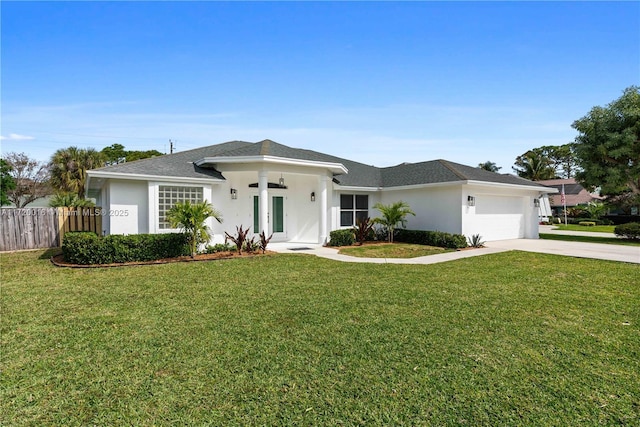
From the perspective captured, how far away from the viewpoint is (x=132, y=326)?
4812 millimetres

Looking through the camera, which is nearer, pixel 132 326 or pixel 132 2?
pixel 132 326

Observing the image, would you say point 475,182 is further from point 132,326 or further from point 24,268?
point 24,268

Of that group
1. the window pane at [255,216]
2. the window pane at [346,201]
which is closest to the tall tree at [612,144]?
the window pane at [346,201]

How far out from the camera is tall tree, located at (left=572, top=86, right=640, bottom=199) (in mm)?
18062

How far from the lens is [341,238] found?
1441 centimetres

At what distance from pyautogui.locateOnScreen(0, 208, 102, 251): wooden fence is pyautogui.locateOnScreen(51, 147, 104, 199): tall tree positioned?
514 inches

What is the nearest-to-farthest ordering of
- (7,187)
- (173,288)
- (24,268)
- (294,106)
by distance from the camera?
(173,288), (24,268), (294,106), (7,187)

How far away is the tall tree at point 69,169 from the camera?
25.4m

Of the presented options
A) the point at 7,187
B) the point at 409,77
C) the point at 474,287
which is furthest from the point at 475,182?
the point at 7,187

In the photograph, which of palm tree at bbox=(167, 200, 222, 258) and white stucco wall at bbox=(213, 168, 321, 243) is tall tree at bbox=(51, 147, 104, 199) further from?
palm tree at bbox=(167, 200, 222, 258)

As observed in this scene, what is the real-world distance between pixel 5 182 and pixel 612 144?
154ft

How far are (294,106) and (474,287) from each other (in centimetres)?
1262

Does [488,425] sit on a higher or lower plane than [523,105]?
lower

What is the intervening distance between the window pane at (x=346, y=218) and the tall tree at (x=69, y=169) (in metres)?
22.1
